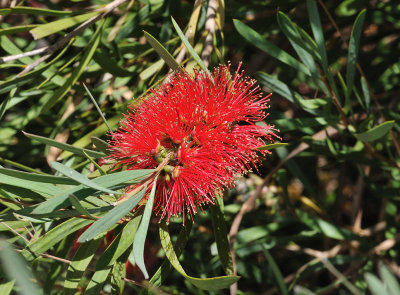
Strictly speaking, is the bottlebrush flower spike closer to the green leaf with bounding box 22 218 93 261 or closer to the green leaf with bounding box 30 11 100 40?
the green leaf with bounding box 22 218 93 261

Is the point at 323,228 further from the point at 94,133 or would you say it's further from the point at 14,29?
the point at 14,29

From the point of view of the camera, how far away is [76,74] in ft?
3.72

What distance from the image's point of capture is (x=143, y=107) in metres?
1.02

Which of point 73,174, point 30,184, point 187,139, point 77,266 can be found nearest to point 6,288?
point 77,266

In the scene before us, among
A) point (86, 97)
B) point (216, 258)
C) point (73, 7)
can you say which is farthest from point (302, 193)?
point (73, 7)

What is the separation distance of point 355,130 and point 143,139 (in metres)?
0.63

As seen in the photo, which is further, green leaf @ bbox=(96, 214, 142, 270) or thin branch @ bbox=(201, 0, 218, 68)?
thin branch @ bbox=(201, 0, 218, 68)

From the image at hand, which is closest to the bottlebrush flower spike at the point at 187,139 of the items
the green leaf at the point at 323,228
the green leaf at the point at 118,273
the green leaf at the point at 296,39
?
the green leaf at the point at 118,273

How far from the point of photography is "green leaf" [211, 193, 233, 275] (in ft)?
3.40

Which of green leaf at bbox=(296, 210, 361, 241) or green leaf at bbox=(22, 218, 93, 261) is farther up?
green leaf at bbox=(22, 218, 93, 261)

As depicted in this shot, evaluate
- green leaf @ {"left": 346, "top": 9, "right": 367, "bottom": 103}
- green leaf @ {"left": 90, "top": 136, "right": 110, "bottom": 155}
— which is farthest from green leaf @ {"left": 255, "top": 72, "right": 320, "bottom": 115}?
green leaf @ {"left": 90, "top": 136, "right": 110, "bottom": 155}

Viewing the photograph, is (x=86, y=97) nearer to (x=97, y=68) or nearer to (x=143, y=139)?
(x=97, y=68)

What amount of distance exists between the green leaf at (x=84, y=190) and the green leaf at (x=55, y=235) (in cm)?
11

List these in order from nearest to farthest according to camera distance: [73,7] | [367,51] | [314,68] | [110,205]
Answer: [110,205], [314,68], [73,7], [367,51]
